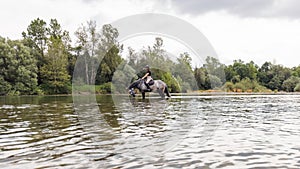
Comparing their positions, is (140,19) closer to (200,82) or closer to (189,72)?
(189,72)

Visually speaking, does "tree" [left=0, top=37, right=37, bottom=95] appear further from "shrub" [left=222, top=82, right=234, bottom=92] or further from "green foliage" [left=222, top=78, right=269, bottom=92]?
"green foliage" [left=222, top=78, right=269, bottom=92]

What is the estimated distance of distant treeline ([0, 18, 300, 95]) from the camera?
57.7m

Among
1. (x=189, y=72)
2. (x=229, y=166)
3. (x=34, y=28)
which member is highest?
(x=34, y=28)

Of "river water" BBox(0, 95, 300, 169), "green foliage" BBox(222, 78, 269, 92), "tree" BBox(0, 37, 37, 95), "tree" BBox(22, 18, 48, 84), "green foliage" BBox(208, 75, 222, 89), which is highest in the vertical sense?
"tree" BBox(22, 18, 48, 84)

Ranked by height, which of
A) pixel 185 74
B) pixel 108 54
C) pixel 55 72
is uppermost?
pixel 108 54

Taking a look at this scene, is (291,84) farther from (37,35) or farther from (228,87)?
(37,35)

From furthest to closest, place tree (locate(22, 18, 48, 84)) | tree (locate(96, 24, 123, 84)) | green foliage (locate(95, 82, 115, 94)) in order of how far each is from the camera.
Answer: tree (locate(22, 18, 48, 84)) → green foliage (locate(95, 82, 115, 94)) → tree (locate(96, 24, 123, 84))

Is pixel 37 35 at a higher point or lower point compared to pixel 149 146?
higher

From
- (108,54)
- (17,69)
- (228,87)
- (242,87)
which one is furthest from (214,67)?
(17,69)

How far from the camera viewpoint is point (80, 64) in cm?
7250

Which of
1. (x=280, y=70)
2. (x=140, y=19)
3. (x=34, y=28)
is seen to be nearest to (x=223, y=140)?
(x=140, y=19)

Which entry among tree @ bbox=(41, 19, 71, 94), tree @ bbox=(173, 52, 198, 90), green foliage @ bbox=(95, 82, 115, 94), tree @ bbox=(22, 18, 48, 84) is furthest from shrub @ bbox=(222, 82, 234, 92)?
tree @ bbox=(22, 18, 48, 84)

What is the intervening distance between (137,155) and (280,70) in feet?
365

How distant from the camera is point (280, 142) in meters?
8.23
